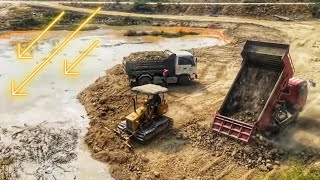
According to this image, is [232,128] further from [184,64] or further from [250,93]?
[184,64]

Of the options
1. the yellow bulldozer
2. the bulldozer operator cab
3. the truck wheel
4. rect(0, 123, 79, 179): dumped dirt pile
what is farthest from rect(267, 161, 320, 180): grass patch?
the truck wheel

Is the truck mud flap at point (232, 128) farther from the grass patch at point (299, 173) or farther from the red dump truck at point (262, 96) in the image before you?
the grass patch at point (299, 173)

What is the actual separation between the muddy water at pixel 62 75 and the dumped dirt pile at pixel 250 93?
237 inches

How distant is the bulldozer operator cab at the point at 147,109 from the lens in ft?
53.1

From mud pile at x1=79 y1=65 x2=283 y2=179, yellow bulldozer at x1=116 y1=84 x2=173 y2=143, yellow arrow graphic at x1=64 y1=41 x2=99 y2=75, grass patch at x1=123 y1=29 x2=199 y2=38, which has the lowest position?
yellow arrow graphic at x1=64 y1=41 x2=99 y2=75

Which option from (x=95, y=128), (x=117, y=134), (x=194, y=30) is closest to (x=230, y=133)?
(x=117, y=134)

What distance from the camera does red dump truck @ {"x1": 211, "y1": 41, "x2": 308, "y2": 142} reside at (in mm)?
15891

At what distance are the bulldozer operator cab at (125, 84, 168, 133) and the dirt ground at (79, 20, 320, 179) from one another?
883 millimetres

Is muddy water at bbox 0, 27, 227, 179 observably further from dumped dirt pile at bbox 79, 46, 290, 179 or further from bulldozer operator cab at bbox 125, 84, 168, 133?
bulldozer operator cab at bbox 125, 84, 168, 133

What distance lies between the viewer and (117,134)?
56.4 ft

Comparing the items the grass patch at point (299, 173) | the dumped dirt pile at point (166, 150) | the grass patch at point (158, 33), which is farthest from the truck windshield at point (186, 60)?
the grass patch at point (158, 33)

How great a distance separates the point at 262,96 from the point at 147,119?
4971 mm

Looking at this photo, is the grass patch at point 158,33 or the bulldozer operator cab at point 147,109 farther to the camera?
the grass patch at point 158,33

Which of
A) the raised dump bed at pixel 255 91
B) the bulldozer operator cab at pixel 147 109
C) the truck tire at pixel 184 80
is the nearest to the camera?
the raised dump bed at pixel 255 91
